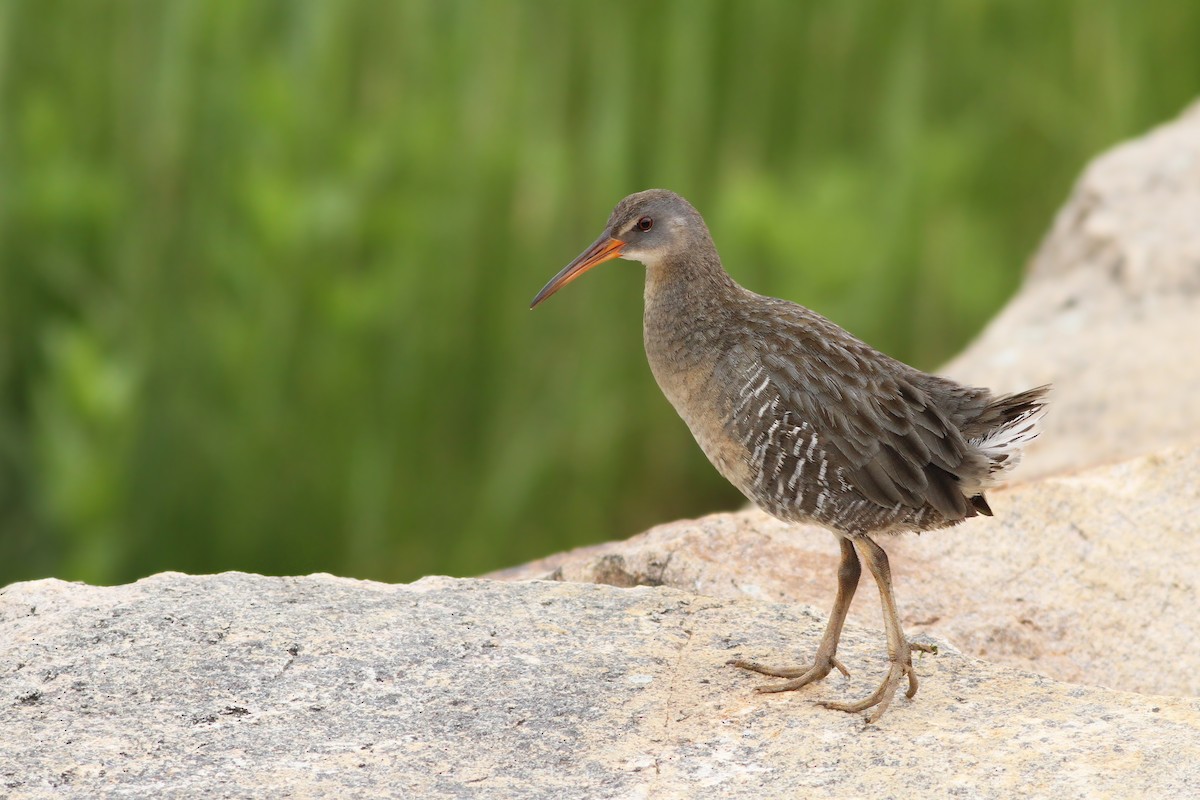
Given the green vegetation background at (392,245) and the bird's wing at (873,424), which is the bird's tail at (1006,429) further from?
the green vegetation background at (392,245)

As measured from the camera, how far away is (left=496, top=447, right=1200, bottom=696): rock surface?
3.80 metres

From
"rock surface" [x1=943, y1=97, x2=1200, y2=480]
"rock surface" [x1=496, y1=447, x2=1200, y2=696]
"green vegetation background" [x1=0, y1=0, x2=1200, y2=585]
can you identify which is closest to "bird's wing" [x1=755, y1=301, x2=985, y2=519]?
"rock surface" [x1=496, y1=447, x2=1200, y2=696]

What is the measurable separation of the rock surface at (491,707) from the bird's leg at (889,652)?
36mm

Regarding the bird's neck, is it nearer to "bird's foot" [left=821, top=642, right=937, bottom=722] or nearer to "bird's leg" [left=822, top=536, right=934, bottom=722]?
"bird's leg" [left=822, top=536, right=934, bottom=722]

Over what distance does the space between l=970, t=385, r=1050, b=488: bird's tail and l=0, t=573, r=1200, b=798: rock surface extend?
0.46 metres

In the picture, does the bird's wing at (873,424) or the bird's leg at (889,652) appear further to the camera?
the bird's wing at (873,424)

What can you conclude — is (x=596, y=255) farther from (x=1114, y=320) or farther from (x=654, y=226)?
(x=1114, y=320)

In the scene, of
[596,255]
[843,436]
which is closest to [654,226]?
[596,255]

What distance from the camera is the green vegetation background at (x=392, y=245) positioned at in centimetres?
575

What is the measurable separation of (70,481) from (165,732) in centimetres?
278

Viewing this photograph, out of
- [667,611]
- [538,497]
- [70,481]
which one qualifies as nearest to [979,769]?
[667,611]

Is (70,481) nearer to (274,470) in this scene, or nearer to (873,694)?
(274,470)

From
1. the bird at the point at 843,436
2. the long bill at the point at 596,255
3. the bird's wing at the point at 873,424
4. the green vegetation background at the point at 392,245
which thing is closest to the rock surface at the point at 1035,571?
the bird at the point at 843,436

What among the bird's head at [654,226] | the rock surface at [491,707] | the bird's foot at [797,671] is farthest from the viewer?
the bird's head at [654,226]
